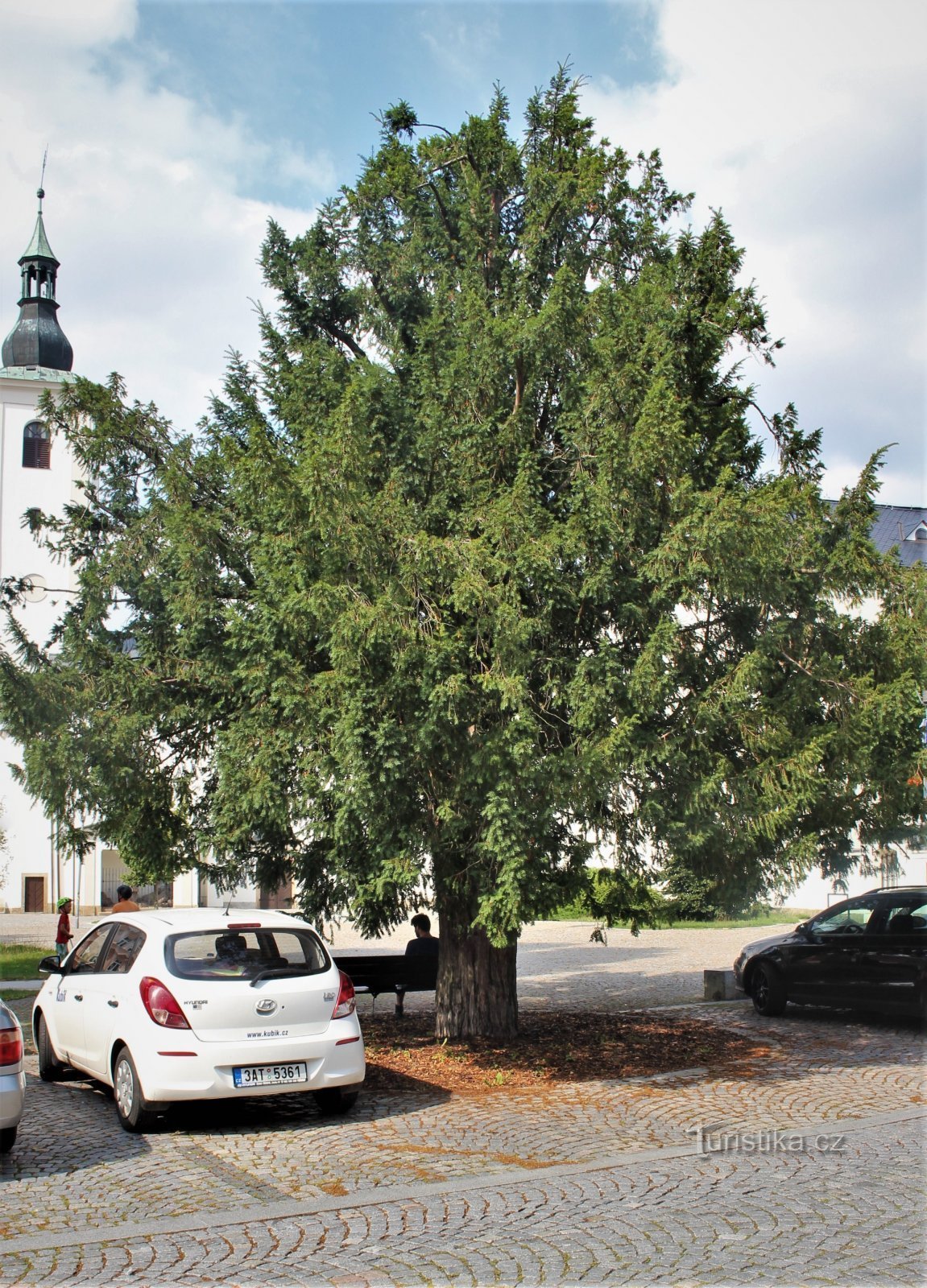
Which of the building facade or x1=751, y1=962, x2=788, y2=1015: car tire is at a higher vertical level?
the building facade

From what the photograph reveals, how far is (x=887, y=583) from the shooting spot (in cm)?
991

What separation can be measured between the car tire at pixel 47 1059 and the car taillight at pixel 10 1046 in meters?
3.03

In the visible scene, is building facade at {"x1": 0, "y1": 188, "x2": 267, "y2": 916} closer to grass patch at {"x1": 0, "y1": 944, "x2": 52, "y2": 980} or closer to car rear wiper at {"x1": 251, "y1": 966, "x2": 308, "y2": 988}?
grass patch at {"x1": 0, "y1": 944, "x2": 52, "y2": 980}

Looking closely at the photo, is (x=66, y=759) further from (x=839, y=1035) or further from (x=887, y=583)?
(x=839, y=1035)

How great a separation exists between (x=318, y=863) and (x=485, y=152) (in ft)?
22.8

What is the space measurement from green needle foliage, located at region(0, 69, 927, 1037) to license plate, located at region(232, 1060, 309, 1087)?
1.46m

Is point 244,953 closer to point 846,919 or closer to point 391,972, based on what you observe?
point 391,972

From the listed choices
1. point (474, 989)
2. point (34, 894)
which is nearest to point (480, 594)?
point (474, 989)

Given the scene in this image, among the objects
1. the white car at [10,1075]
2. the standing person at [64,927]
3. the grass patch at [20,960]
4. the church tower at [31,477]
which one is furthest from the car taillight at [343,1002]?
the church tower at [31,477]

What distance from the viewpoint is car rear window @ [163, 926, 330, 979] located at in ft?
27.0

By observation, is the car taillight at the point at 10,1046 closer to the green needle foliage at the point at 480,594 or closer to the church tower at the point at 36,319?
the green needle foliage at the point at 480,594

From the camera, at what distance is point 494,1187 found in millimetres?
6672

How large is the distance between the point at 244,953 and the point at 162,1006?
2.39 feet

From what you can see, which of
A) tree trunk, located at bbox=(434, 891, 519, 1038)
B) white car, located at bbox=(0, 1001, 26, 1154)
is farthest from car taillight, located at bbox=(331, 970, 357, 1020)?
tree trunk, located at bbox=(434, 891, 519, 1038)
